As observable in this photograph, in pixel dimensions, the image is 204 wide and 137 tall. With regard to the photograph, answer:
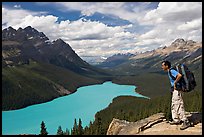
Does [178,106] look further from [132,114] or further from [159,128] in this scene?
[132,114]

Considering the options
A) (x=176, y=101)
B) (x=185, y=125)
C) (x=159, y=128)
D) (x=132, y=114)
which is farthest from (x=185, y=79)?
(x=132, y=114)

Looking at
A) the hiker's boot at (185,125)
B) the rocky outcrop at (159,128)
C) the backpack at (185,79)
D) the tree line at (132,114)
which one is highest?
the backpack at (185,79)

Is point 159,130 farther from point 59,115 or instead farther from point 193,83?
point 59,115

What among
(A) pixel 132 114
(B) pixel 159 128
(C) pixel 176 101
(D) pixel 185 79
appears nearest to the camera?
(D) pixel 185 79

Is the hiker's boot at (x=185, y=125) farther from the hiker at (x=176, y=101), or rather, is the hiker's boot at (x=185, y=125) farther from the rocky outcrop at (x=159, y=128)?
the rocky outcrop at (x=159, y=128)

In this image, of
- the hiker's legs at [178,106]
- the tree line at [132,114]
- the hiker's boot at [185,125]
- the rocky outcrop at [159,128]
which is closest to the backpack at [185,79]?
the hiker's legs at [178,106]

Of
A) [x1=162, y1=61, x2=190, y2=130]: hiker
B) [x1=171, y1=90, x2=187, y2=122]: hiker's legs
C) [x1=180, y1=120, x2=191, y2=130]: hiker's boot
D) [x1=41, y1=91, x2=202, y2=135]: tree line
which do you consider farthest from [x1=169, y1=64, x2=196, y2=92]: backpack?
[x1=41, y1=91, x2=202, y2=135]: tree line

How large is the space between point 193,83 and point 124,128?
6.06 metres

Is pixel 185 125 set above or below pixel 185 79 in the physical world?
below

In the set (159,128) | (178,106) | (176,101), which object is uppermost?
(176,101)

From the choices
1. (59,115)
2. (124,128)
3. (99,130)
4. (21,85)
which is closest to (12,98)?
(21,85)

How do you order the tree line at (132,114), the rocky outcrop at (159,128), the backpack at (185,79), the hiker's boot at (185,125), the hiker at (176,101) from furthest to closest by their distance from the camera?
the tree line at (132,114) < the hiker's boot at (185,125) < the rocky outcrop at (159,128) < the hiker at (176,101) < the backpack at (185,79)

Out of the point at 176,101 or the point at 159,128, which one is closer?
the point at 176,101

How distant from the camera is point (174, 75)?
11859mm
